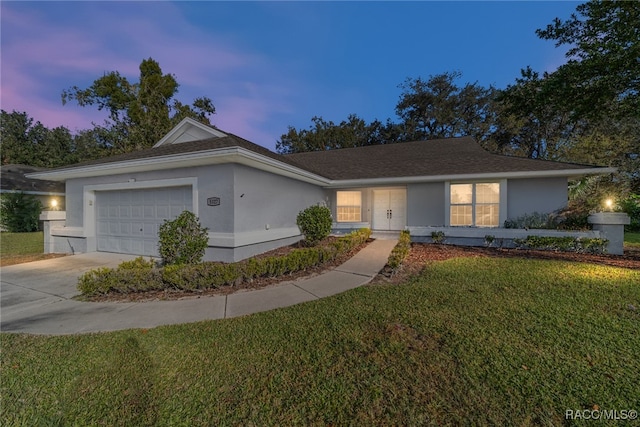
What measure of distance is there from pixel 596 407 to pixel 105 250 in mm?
12549

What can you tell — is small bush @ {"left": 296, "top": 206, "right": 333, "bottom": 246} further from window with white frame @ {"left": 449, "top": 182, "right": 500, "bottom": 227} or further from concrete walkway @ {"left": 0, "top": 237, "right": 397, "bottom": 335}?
window with white frame @ {"left": 449, "top": 182, "right": 500, "bottom": 227}

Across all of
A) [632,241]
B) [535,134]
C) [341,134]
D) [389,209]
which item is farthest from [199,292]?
[535,134]

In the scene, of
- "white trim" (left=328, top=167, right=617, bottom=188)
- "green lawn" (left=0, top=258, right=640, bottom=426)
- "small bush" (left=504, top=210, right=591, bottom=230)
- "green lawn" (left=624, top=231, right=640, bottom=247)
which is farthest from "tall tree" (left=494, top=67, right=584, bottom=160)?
"green lawn" (left=0, top=258, right=640, bottom=426)

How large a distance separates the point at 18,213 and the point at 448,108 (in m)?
36.3

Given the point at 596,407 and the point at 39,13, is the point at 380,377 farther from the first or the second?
the point at 39,13

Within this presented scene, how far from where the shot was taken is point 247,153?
632 cm

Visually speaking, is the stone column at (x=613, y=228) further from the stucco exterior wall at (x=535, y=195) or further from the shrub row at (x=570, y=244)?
the stucco exterior wall at (x=535, y=195)

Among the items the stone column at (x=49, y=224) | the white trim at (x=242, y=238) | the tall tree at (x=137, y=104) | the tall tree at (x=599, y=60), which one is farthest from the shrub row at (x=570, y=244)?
the tall tree at (x=137, y=104)

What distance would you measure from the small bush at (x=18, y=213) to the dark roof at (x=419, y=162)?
18.2m

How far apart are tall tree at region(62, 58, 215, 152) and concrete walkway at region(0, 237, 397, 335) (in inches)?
784

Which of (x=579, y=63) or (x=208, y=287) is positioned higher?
(x=579, y=63)

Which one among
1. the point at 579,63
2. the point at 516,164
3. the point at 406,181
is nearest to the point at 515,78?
the point at 579,63

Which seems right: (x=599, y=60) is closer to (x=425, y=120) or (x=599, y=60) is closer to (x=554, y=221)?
(x=554, y=221)

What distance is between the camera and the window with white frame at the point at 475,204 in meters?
11.0
